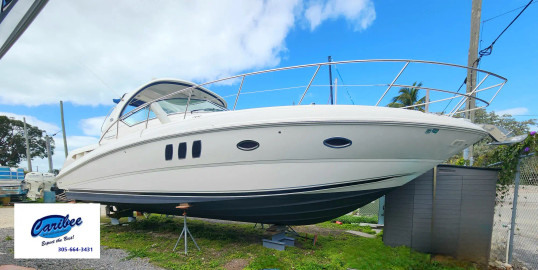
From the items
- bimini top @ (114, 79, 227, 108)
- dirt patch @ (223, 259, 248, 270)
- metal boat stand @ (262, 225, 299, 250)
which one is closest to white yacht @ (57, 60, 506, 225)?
metal boat stand @ (262, 225, 299, 250)

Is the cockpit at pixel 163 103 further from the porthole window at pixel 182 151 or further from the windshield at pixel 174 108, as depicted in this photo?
the porthole window at pixel 182 151

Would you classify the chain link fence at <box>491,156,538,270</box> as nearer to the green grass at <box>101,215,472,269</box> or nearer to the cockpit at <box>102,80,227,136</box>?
the green grass at <box>101,215,472,269</box>

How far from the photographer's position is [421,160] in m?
4.20

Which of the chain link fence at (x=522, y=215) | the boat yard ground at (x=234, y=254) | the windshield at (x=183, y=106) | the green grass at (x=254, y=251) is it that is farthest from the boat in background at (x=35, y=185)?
the chain link fence at (x=522, y=215)

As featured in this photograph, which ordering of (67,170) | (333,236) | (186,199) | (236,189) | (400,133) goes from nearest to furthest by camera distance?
(400,133) → (236,189) → (186,199) → (333,236) → (67,170)

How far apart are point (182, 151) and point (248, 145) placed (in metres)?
1.37

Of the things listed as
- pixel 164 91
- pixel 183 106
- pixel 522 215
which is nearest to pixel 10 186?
pixel 164 91

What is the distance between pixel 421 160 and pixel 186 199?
4.06 m

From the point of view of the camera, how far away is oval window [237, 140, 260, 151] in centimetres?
421

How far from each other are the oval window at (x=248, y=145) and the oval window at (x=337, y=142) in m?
1.06

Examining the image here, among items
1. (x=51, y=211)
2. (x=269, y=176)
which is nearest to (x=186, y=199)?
(x=269, y=176)

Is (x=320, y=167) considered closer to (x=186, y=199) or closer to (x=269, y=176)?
(x=269, y=176)

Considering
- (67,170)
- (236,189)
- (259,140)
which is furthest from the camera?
(67,170)

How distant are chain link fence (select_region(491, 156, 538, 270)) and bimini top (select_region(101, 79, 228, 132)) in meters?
5.69
